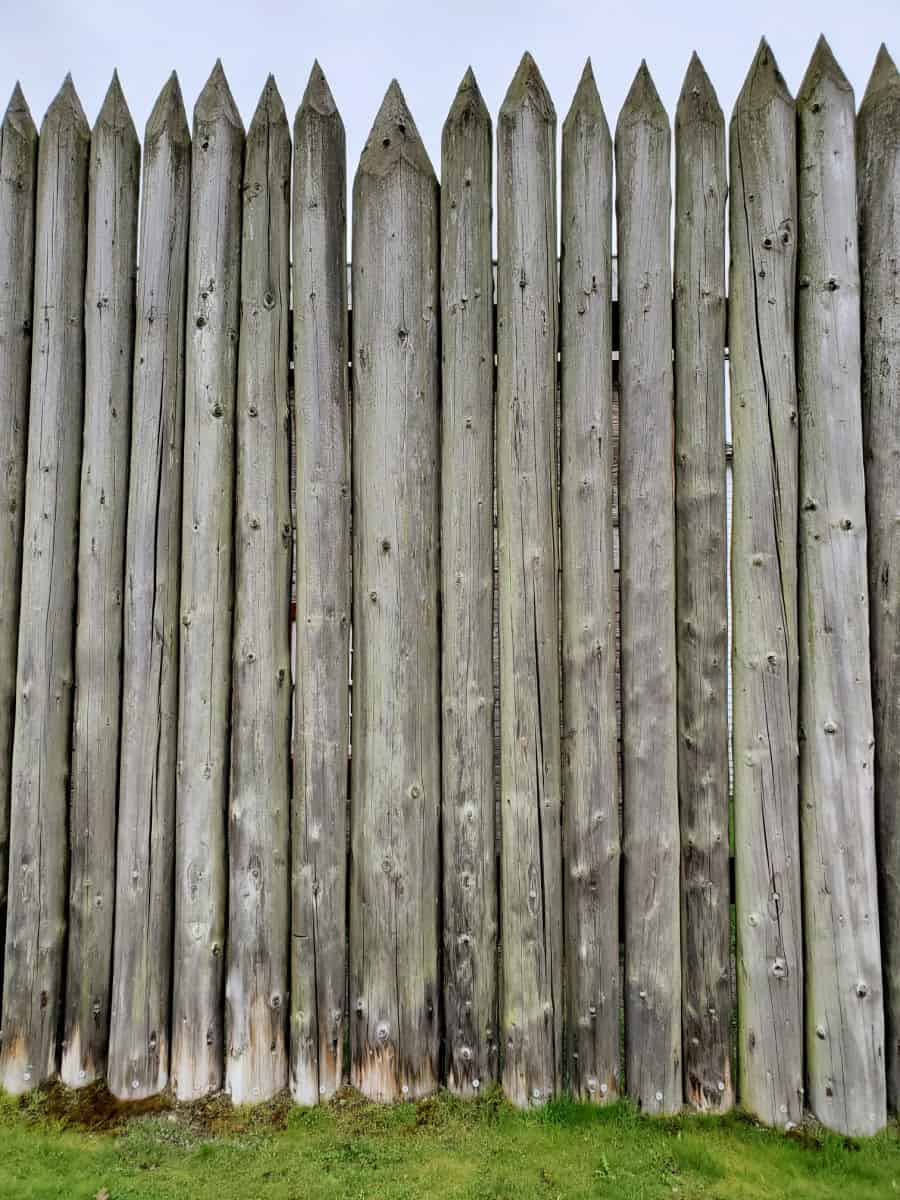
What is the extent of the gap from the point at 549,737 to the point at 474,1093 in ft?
4.99

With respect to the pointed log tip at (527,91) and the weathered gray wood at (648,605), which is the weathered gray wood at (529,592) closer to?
the pointed log tip at (527,91)

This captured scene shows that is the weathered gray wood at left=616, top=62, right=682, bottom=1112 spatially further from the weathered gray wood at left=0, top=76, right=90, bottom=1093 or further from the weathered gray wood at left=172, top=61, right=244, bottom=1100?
the weathered gray wood at left=0, top=76, right=90, bottom=1093

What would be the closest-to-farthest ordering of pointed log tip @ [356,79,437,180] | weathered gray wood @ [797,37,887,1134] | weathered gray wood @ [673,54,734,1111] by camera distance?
1. weathered gray wood @ [797,37,887,1134]
2. weathered gray wood @ [673,54,734,1111]
3. pointed log tip @ [356,79,437,180]

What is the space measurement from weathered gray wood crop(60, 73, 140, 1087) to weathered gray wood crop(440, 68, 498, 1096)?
1.48 meters

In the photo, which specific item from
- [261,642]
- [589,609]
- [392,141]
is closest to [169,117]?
[392,141]

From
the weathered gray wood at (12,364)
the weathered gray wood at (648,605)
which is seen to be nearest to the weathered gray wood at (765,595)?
the weathered gray wood at (648,605)

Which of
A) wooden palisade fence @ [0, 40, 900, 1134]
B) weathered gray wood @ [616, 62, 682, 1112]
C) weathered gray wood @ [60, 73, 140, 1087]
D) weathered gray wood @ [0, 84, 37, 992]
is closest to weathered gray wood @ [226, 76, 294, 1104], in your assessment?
wooden palisade fence @ [0, 40, 900, 1134]

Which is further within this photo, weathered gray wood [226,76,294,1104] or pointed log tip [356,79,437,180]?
pointed log tip [356,79,437,180]

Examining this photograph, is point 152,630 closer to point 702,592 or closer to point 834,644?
point 702,592

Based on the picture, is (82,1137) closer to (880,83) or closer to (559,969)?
(559,969)

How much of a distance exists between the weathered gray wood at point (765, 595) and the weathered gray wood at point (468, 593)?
105cm

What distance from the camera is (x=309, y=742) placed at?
11.5 ft

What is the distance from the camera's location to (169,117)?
3.70 meters

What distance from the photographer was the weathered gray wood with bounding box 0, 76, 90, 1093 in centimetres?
362
